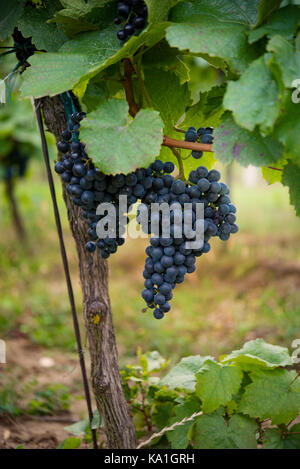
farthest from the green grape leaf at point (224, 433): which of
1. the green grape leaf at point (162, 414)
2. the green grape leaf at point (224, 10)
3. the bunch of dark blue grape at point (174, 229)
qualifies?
the green grape leaf at point (224, 10)

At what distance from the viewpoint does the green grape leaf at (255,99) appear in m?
0.88

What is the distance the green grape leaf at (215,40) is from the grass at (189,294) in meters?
2.67

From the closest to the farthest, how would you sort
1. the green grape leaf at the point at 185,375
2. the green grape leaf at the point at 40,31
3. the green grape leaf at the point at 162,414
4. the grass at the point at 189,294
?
the green grape leaf at the point at 40,31 < the green grape leaf at the point at 185,375 < the green grape leaf at the point at 162,414 < the grass at the point at 189,294

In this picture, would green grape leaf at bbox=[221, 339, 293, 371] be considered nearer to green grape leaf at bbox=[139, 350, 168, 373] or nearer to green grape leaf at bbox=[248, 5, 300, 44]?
green grape leaf at bbox=[139, 350, 168, 373]

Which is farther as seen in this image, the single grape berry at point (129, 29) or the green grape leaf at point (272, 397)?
the green grape leaf at point (272, 397)

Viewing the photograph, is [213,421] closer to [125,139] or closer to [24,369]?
[125,139]

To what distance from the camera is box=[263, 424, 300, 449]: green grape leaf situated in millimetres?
1312

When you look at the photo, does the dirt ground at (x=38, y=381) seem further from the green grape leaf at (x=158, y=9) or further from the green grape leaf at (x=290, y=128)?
the green grape leaf at (x=158, y=9)

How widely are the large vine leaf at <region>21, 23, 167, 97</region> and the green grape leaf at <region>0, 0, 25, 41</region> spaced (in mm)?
251

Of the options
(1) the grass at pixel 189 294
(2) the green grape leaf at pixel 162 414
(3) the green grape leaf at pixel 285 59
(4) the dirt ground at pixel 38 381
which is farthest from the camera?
(1) the grass at pixel 189 294

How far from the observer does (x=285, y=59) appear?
89 centimetres

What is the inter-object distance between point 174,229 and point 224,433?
728 millimetres

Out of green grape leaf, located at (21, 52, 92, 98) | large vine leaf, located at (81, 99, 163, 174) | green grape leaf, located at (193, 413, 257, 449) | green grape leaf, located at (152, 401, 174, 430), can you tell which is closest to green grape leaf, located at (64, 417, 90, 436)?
green grape leaf, located at (152, 401, 174, 430)

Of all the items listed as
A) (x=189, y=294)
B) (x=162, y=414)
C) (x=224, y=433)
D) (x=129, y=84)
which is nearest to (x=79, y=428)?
(x=162, y=414)
